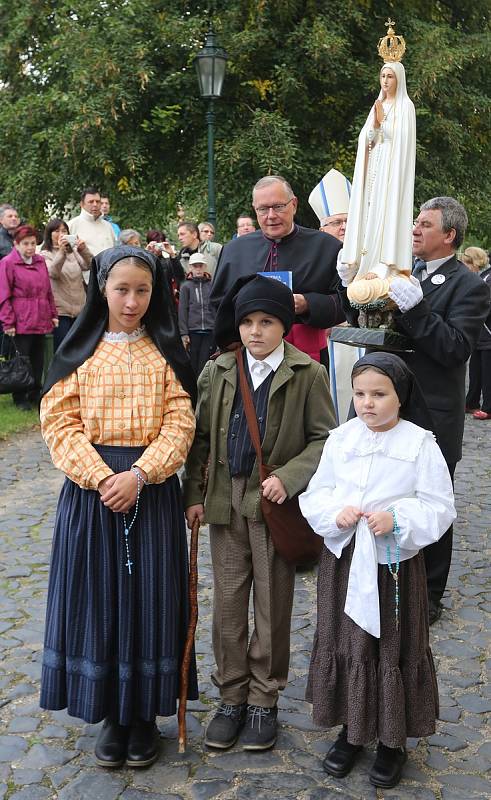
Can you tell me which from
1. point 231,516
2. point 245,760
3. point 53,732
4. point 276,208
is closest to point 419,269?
point 276,208

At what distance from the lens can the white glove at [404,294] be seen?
13.5ft

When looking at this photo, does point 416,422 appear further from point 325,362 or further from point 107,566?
point 325,362

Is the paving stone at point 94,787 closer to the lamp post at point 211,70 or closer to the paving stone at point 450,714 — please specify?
the paving stone at point 450,714

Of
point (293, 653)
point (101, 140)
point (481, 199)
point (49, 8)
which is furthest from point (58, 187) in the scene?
point (293, 653)

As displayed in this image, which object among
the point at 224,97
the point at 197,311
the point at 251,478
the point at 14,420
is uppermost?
the point at 224,97

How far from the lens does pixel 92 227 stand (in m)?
11.2

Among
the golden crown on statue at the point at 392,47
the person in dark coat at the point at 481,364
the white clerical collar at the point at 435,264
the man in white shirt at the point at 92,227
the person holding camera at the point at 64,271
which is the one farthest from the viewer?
the person in dark coat at the point at 481,364

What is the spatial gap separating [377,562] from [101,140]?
13058mm

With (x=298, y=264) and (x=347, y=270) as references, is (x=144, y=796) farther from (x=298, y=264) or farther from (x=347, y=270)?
(x=298, y=264)

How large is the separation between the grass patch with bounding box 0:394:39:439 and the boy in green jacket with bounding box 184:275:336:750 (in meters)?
6.47

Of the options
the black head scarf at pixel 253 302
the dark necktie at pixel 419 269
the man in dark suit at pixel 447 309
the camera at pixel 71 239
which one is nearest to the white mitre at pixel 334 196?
the dark necktie at pixel 419 269

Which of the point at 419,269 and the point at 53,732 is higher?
the point at 419,269

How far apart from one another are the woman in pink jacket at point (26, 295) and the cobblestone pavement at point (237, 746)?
5379 millimetres

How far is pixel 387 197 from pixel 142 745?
2.73 meters
